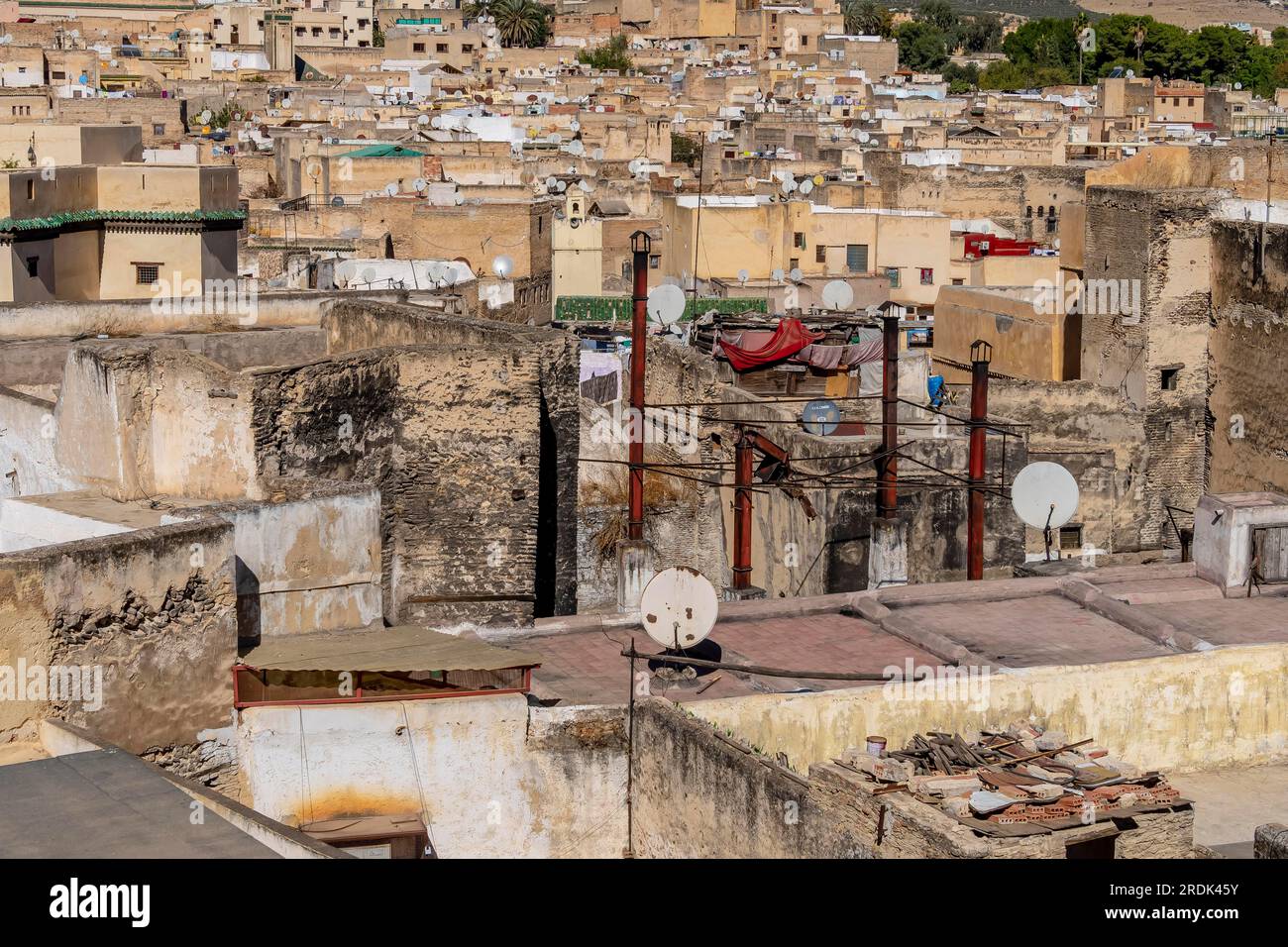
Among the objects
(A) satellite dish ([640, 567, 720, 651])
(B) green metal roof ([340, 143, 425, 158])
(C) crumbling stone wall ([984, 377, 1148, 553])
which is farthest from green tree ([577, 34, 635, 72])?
(A) satellite dish ([640, 567, 720, 651])

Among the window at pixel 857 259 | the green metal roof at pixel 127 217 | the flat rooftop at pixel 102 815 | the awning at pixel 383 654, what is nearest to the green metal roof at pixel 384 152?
the window at pixel 857 259

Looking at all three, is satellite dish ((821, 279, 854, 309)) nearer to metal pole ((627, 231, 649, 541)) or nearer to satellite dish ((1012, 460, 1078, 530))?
metal pole ((627, 231, 649, 541))

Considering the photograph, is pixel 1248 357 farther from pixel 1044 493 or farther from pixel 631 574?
pixel 631 574

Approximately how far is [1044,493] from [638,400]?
323 centimetres

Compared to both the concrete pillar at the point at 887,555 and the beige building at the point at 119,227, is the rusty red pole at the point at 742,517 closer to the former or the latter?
the concrete pillar at the point at 887,555

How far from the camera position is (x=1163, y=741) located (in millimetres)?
12430

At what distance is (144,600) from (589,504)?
23.6 feet

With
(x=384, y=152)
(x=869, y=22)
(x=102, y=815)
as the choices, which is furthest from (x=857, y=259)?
(x=869, y=22)

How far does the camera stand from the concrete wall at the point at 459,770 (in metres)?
11.3

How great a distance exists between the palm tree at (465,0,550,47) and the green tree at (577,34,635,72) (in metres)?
4.23

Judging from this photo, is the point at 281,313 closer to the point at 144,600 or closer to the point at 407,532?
the point at 407,532

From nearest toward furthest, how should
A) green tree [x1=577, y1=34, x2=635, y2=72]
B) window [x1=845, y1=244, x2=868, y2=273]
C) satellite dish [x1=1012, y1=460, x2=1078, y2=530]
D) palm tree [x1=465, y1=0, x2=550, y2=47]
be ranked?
1. satellite dish [x1=1012, y1=460, x2=1078, y2=530]
2. window [x1=845, y1=244, x2=868, y2=273]
3. green tree [x1=577, y1=34, x2=635, y2=72]
4. palm tree [x1=465, y1=0, x2=550, y2=47]

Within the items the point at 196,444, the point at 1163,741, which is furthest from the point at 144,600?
the point at 1163,741

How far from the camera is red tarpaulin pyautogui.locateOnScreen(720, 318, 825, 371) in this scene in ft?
69.8
